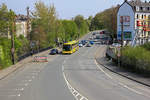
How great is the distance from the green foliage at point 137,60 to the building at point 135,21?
1785 inches

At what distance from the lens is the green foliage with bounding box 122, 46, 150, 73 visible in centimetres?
2569

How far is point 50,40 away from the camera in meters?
80.4

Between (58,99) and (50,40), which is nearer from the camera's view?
(58,99)

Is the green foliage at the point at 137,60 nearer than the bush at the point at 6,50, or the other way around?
the green foliage at the point at 137,60

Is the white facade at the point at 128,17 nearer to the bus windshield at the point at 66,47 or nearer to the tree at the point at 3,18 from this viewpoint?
the bus windshield at the point at 66,47

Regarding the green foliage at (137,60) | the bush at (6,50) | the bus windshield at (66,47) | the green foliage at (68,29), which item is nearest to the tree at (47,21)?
the bus windshield at (66,47)

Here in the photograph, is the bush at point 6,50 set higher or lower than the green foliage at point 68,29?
lower

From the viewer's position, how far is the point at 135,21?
79.1m

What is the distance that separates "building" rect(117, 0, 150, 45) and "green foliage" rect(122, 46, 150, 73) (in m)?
45.4

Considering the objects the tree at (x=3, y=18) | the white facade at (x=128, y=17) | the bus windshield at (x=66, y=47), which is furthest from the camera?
the white facade at (x=128, y=17)

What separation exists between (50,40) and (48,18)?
7.28m

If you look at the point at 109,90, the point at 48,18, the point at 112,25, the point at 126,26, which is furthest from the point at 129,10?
the point at 109,90

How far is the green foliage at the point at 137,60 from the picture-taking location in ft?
84.3

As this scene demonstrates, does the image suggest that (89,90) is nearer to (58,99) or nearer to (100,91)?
(100,91)
